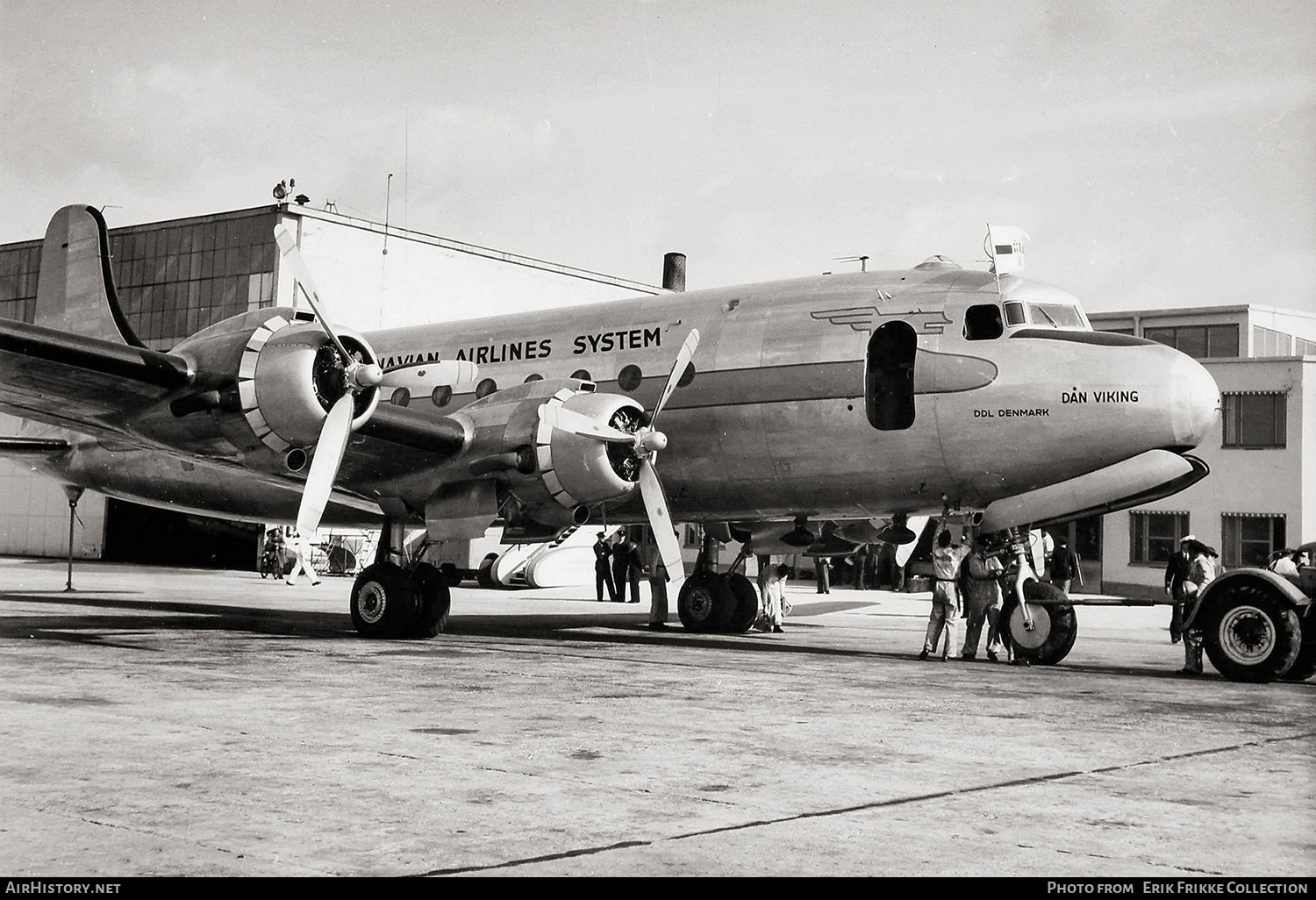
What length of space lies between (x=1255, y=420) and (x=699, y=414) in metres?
27.8

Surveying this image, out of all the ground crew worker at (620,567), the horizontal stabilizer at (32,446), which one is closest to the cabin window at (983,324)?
the horizontal stabilizer at (32,446)

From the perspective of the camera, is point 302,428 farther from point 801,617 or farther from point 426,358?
point 801,617

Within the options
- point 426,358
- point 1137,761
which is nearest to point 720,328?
point 426,358

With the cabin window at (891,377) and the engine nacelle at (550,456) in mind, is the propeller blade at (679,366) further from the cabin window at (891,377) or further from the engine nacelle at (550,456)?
the cabin window at (891,377)

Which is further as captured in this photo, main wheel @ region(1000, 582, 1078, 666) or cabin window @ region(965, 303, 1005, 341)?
main wheel @ region(1000, 582, 1078, 666)

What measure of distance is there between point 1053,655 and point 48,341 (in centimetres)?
1014

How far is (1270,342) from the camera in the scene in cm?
4338

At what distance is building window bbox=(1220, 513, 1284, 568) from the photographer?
3559cm

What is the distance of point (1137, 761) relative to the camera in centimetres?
682

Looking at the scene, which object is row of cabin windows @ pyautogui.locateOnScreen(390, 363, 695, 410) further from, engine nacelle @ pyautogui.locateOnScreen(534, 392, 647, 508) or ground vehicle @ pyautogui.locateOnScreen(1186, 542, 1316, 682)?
ground vehicle @ pyautogui.locateOnScreen(1186, 542, 1316, 682)

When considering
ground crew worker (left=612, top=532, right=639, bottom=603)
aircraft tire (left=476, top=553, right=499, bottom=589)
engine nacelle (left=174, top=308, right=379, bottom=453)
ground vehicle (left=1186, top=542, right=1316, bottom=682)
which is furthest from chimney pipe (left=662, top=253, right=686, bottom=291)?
ground vehicle (left=1186, top=542, right=1316, bottom=682)

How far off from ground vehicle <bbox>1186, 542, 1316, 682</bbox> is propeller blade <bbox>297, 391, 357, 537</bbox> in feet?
26.3

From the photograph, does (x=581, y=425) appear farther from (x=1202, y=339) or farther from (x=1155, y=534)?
(x=1202, y=339)

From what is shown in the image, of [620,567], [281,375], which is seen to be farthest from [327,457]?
[620,567]
